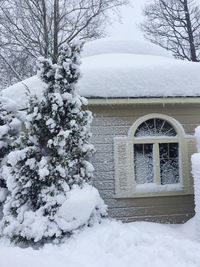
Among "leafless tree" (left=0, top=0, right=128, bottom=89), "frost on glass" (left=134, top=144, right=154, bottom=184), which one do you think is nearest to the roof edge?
"frost on glass" (left=134, top=144, right=154, bottom=184)

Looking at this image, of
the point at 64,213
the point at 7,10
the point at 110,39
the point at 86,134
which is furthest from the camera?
the point at 7,10

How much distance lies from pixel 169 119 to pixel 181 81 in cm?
86

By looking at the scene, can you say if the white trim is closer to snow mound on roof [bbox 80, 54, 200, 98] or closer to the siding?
the siding

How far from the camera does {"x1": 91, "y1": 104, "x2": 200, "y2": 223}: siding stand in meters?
8.34

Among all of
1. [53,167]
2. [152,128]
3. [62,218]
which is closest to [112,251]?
[62,218]

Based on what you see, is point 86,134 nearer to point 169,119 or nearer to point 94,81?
point 94,81

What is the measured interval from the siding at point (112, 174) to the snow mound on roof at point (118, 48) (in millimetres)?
3293

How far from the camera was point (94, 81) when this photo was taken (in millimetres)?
8172

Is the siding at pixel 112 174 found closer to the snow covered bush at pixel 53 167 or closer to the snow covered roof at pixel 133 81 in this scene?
the snow covered roof at pixel 133 81

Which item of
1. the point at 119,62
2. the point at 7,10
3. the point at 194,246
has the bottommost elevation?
the point at 194,246

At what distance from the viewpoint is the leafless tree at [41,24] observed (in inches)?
814

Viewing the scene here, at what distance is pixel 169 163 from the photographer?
8.68m

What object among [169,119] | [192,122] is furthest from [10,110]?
[192,122]

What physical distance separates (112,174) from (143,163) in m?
0.75
